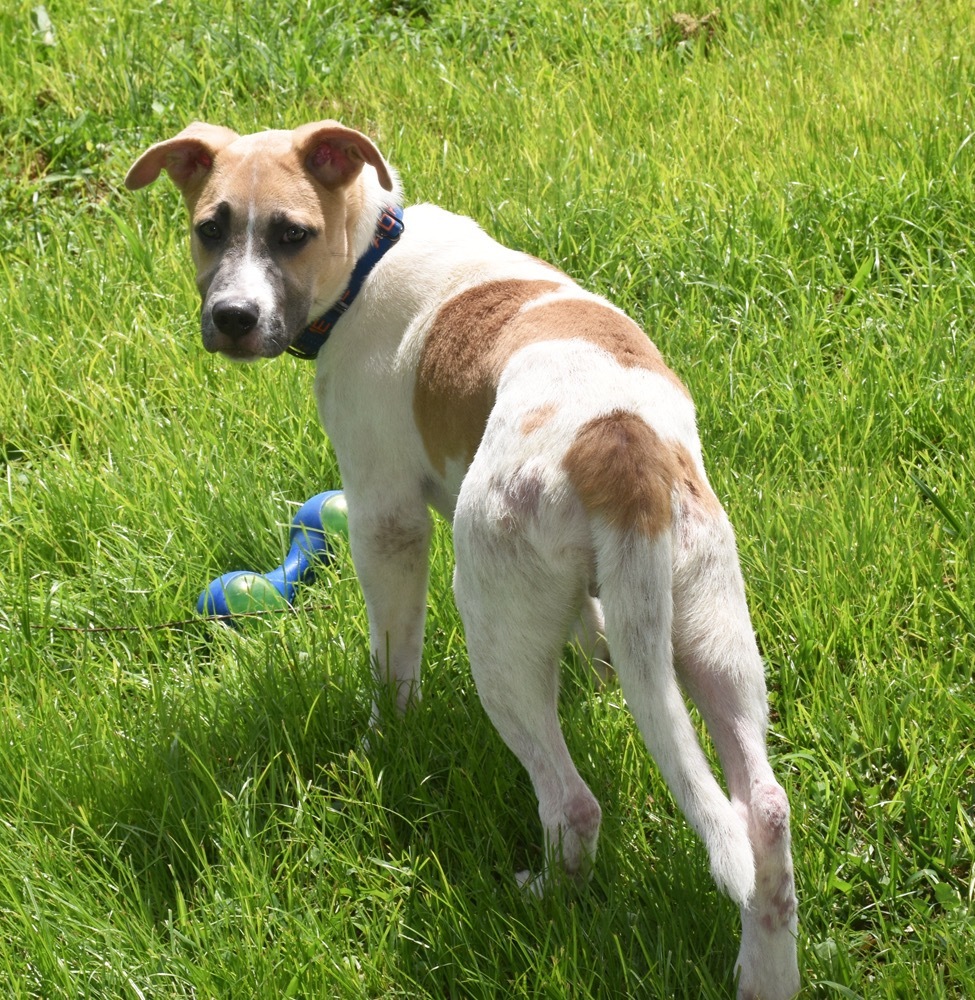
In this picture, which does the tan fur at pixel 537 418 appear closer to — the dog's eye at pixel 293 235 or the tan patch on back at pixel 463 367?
the tan patch on back at pixel 463 367

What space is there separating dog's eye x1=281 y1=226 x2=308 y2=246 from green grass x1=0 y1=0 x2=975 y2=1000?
1116 millimetres

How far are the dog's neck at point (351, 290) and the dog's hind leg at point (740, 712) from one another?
1429 millimetres

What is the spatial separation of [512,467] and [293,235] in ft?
3.86

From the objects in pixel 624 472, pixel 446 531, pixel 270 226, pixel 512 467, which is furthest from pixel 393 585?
pixel 624 472

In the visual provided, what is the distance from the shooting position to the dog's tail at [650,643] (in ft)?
8.08

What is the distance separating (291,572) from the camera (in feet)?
13.9

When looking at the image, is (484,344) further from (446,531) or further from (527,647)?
(446,531)

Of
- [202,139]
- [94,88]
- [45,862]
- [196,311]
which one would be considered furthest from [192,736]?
[94,88]

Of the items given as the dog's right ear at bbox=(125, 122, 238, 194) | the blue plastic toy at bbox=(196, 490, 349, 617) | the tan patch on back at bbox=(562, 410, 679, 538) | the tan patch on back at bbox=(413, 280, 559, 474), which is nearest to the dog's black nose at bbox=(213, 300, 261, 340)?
the tan patch on back at bbox=(413, 280, 559, 474)

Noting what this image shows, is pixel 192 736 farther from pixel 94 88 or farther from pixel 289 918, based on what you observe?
pixel 94 88

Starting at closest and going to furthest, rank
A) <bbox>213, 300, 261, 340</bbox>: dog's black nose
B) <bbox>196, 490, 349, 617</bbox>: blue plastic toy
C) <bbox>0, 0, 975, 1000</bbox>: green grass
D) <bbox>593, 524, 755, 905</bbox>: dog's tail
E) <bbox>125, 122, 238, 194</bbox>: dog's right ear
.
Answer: <bbox>593, 524, 755, 905</bbox>: dog's tail
<bbox>0, 0, 975, 1000</bbox>: green grass
<bbox>213, 300, 261, 340</bbox>: dog's black nose
<bbox>125, 122, 238, 194</bbox>: dog's right ear
<bbox>196, 490, 349, 617</bbox>: blue plastic toy

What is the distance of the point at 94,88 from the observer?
7.04 m

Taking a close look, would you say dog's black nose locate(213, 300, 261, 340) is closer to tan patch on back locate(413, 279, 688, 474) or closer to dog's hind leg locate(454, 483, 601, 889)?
tan patch on back locate(413, 279, 688, 474)

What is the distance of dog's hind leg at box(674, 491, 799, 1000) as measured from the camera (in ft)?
8.29
